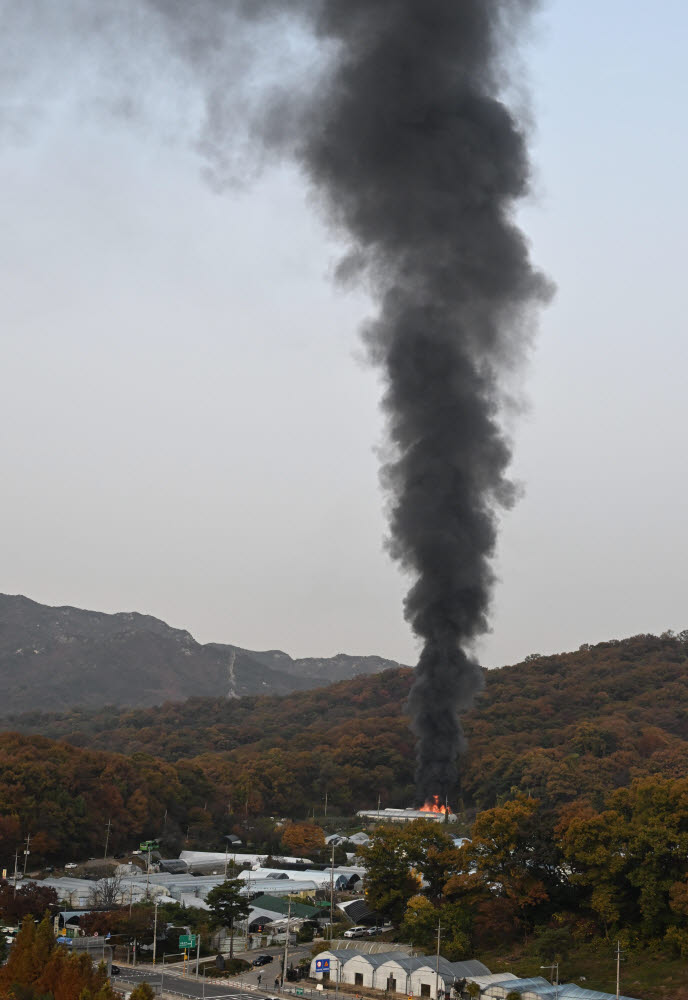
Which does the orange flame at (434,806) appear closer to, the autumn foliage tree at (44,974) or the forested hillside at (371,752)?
the forested hillside at (371,752)

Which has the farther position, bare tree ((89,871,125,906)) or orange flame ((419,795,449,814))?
orange flame ((419,795,449,814))

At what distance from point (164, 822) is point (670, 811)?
134 ft

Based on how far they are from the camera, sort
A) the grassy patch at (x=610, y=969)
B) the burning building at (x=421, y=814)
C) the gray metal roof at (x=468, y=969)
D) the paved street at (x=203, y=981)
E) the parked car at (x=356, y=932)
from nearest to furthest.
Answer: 1. the grassy patch at (x=610, y=969)
2. the paved street at (x=203, y=981)
3. the gray metal roof at (x=468, y=969)
4. the parked car at (x=356, y=932)
5. the burning building at (x=421, y=814)

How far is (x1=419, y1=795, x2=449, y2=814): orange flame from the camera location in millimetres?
76000

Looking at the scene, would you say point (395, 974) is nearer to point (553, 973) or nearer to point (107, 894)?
point (553, 973)

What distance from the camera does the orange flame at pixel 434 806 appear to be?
76000 millimetres

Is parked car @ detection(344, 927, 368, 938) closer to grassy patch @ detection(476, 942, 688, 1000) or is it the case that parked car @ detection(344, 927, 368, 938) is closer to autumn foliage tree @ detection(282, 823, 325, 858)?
grassy patch @ detection(476, 942, 688, 1000)

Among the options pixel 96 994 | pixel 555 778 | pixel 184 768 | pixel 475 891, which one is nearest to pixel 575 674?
pixel 555 778

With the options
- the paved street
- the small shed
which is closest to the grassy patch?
the small shed

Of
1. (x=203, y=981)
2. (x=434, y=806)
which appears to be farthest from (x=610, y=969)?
(x=434, y=806)

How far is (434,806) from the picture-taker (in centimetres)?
7638

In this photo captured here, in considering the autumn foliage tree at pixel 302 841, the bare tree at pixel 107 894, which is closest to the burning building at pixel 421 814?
the autumn foliage tree at pixel 302 841

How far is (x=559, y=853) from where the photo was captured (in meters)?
42.2

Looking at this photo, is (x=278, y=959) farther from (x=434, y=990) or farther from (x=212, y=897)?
(x=434, y=990)
